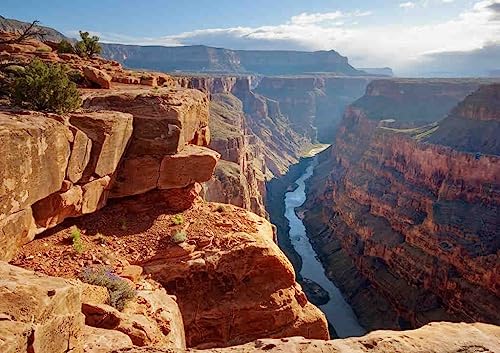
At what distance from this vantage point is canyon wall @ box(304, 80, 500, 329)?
1841 inches

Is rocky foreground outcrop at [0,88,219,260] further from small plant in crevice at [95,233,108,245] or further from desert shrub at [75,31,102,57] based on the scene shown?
desert shrub at [75,31,102,57]

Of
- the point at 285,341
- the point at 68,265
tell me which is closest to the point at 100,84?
the point at 68,265

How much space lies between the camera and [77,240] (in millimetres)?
15234

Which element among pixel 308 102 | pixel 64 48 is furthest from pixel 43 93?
pixel 308 102

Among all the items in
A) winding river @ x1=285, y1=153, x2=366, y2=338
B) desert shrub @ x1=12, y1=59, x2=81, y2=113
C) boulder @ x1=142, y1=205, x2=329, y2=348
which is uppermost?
desert shrub @ x1=12, y1=59, x2=81, y2=113

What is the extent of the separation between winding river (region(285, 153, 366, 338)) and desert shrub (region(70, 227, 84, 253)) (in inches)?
1452

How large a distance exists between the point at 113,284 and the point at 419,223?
50.8 meters

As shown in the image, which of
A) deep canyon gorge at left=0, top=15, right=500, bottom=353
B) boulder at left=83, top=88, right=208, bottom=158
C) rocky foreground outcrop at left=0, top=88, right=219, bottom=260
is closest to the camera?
deep canyon gorge at left=0, top=15, right=500, bottom=353

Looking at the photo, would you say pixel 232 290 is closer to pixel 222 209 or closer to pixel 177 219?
pixel 177 219

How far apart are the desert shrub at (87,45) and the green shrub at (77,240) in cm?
1544

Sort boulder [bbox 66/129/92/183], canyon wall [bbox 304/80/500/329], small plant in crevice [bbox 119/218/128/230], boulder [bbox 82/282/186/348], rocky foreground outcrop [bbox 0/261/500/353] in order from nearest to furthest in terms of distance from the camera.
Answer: rocky foreground outcrop [bbox 0/261/500/353] → boulder [bbox 82/282/186/348] → boulder [bbox 66/129/92/183] → small plant in crevice [bbox 119/218/128/230] → canyon wall [bbox 304/80/500/329]

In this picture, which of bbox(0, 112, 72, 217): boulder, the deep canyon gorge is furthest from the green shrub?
bbox(0, 112, 72, 217): boulder

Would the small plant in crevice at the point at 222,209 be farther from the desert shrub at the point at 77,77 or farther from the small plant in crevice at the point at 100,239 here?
the desert shrub at the point at 77,77

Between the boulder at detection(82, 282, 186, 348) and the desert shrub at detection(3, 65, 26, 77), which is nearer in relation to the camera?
the boulder at detection(82, 282, 186, 348)
